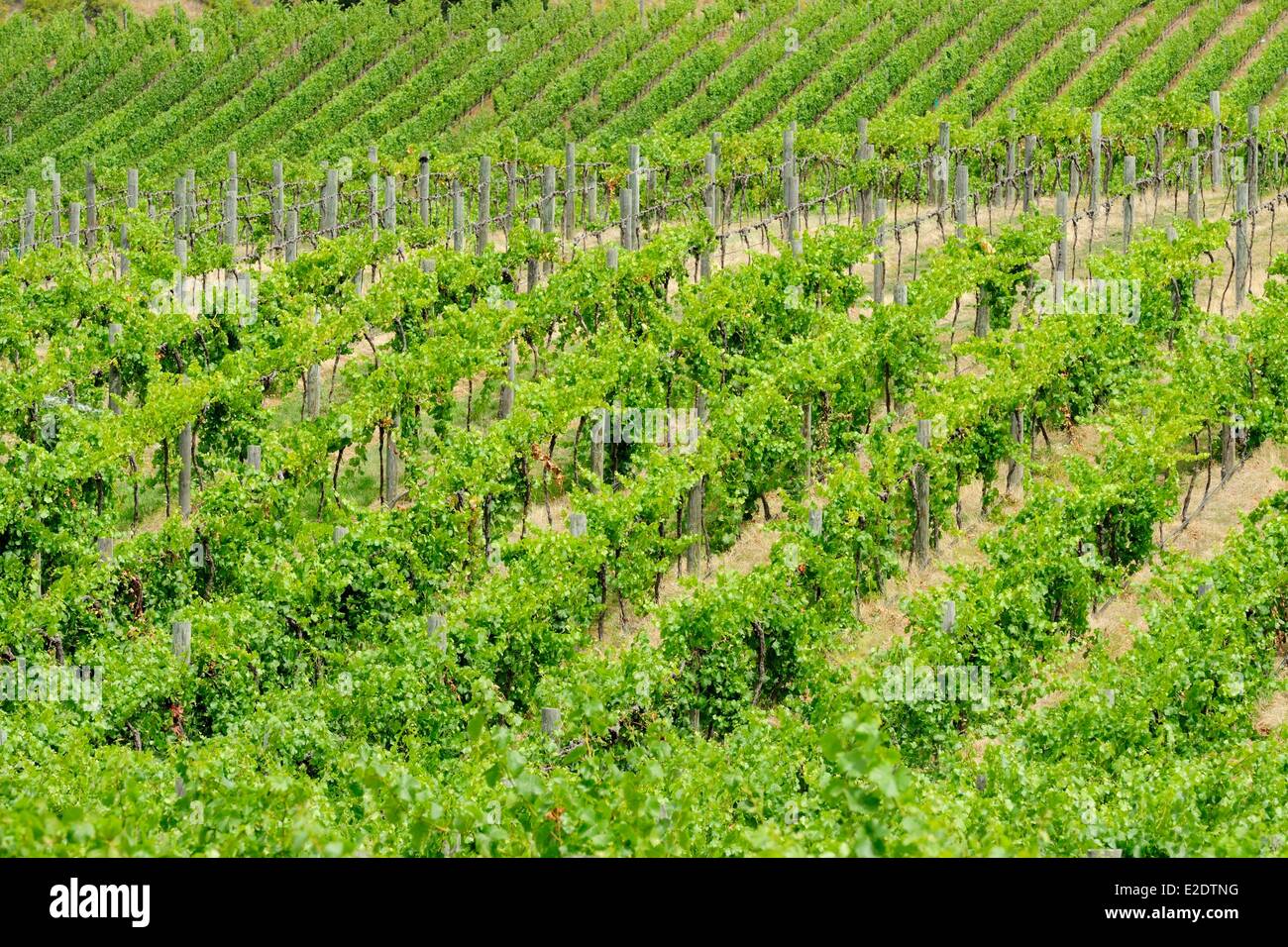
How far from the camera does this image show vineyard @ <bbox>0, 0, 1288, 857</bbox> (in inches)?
468

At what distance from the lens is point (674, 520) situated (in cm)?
2048

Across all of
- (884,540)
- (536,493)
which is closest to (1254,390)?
(884,540)

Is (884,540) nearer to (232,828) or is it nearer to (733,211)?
(232,828)

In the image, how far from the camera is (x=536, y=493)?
71.5ft

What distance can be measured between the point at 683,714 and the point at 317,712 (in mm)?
3226

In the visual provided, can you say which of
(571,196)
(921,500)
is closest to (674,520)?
(921,500)

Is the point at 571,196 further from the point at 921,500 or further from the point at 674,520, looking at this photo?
the point at 921,500

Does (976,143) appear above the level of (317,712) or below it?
above

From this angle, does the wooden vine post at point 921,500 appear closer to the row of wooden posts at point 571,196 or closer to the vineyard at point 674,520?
the vineyard at point 674,520

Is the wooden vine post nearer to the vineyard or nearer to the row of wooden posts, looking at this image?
the vineyard

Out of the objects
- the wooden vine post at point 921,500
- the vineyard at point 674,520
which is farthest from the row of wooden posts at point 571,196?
the wooden vine post at point 921,500

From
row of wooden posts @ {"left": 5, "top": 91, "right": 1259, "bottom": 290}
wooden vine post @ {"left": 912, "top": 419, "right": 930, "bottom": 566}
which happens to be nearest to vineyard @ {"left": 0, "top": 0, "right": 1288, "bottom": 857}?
wooden vine post @ {"left": 912, "top": 419, "right": 930, "bottom": 566}

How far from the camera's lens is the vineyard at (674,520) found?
39.0ft
